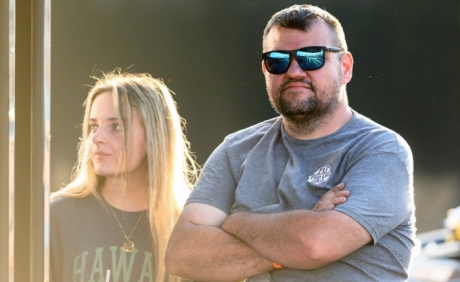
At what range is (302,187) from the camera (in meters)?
2.12

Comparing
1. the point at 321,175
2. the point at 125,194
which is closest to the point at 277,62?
the point at 321,175

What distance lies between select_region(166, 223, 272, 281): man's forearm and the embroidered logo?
290 millimetres

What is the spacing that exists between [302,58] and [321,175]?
14.7 inches

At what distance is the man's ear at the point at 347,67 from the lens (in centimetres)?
225

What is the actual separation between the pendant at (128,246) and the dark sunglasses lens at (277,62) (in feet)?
2.50

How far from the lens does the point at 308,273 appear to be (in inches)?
80.2

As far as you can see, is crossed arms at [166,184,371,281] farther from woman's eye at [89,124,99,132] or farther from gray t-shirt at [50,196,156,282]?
woman's eye at [89,124,99,132]

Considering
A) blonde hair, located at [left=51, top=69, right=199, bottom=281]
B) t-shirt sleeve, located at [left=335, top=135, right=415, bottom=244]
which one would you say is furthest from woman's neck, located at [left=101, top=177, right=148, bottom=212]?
t-shirt sleeve, located at [left=335, top=135, right=415, bottom=244]

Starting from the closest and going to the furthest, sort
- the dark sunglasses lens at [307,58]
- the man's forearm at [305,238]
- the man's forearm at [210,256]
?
the man's forearm at [305,238] < the man's forearm at [210,256] < the dark sunglasses lens at [307,58]

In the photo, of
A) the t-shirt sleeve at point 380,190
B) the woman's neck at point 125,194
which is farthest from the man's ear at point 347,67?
the woman's neck at point 125,194

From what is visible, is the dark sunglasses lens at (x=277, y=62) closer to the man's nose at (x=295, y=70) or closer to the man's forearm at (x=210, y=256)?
the man's nose at (x=295, y=70)

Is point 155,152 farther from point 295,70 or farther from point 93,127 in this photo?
point 295,70

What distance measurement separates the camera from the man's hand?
1966 millimetres

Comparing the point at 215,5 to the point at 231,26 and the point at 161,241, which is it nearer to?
the point at 231,26
